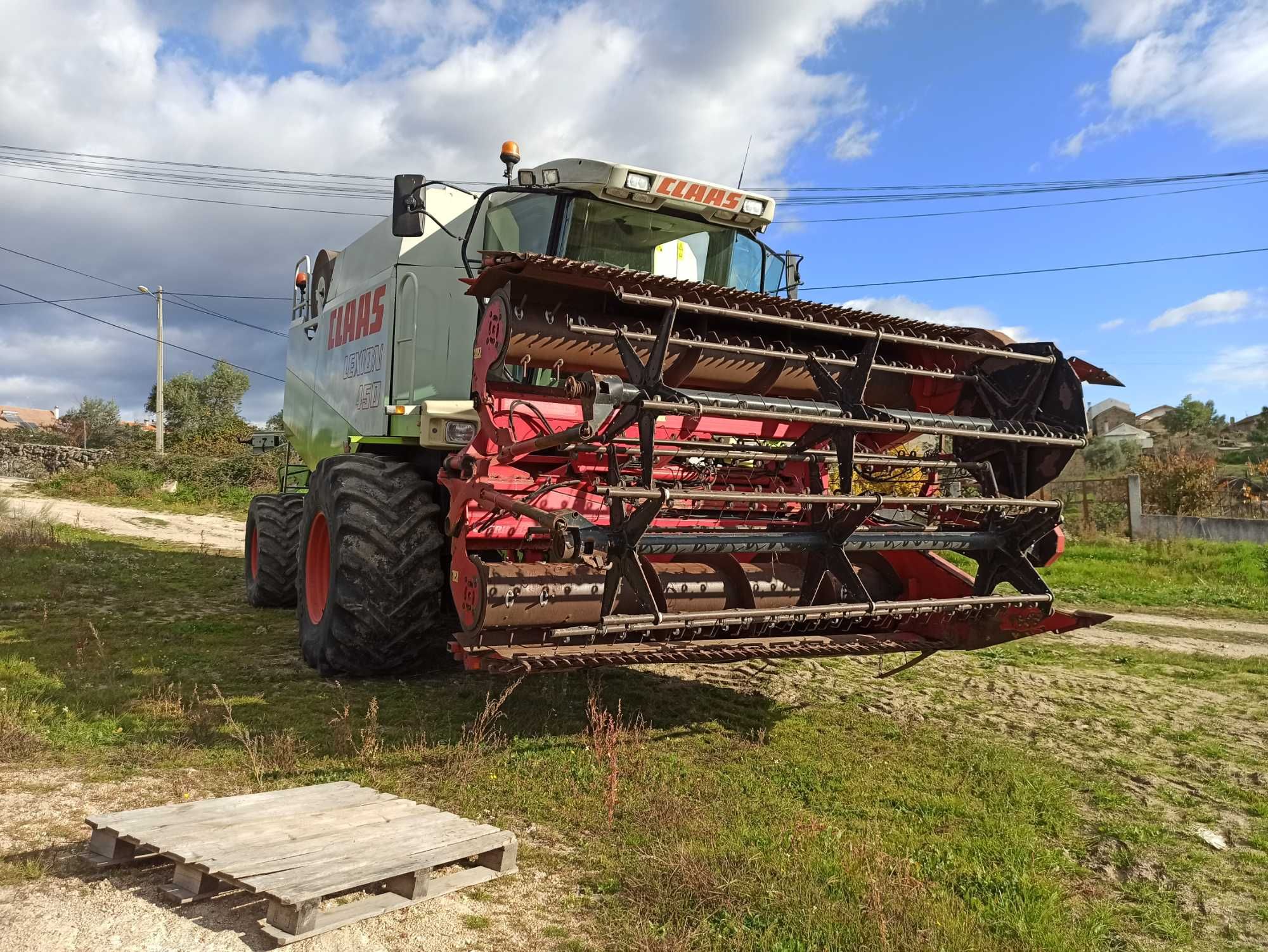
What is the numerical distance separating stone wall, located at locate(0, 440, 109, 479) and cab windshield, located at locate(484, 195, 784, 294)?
28453 mm

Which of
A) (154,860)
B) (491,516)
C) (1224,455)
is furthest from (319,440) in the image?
(1224,455)

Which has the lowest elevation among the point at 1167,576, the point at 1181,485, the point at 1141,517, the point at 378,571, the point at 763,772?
the point at 763,772

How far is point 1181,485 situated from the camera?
1898 cm

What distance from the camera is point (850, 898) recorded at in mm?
2922

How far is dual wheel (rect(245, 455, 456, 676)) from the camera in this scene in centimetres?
512

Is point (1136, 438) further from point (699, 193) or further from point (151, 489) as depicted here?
point (699, 193)

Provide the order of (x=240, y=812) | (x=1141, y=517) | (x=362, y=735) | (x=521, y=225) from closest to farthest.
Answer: (x=240, y=812) < (x=362, y=735) < (x=521, y=225) < (x=1141, y=517)

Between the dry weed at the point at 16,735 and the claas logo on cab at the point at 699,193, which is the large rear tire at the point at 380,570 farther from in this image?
the claas logo on cab at the point at 699,193

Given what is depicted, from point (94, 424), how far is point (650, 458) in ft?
162

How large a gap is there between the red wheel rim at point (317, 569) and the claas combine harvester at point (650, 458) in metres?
0.02

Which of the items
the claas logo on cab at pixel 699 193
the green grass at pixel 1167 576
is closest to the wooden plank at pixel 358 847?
the claas logo on cab at pixel 699 193

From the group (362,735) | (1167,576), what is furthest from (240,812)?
(1167,576)

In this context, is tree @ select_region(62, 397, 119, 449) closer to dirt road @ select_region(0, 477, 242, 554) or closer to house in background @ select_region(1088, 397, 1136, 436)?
dirt road @ select_region(0, 477, 242, 554)

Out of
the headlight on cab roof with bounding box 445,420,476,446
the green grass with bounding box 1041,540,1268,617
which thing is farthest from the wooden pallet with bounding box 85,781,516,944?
the green grass with bounding box 1041,540,1268,617
